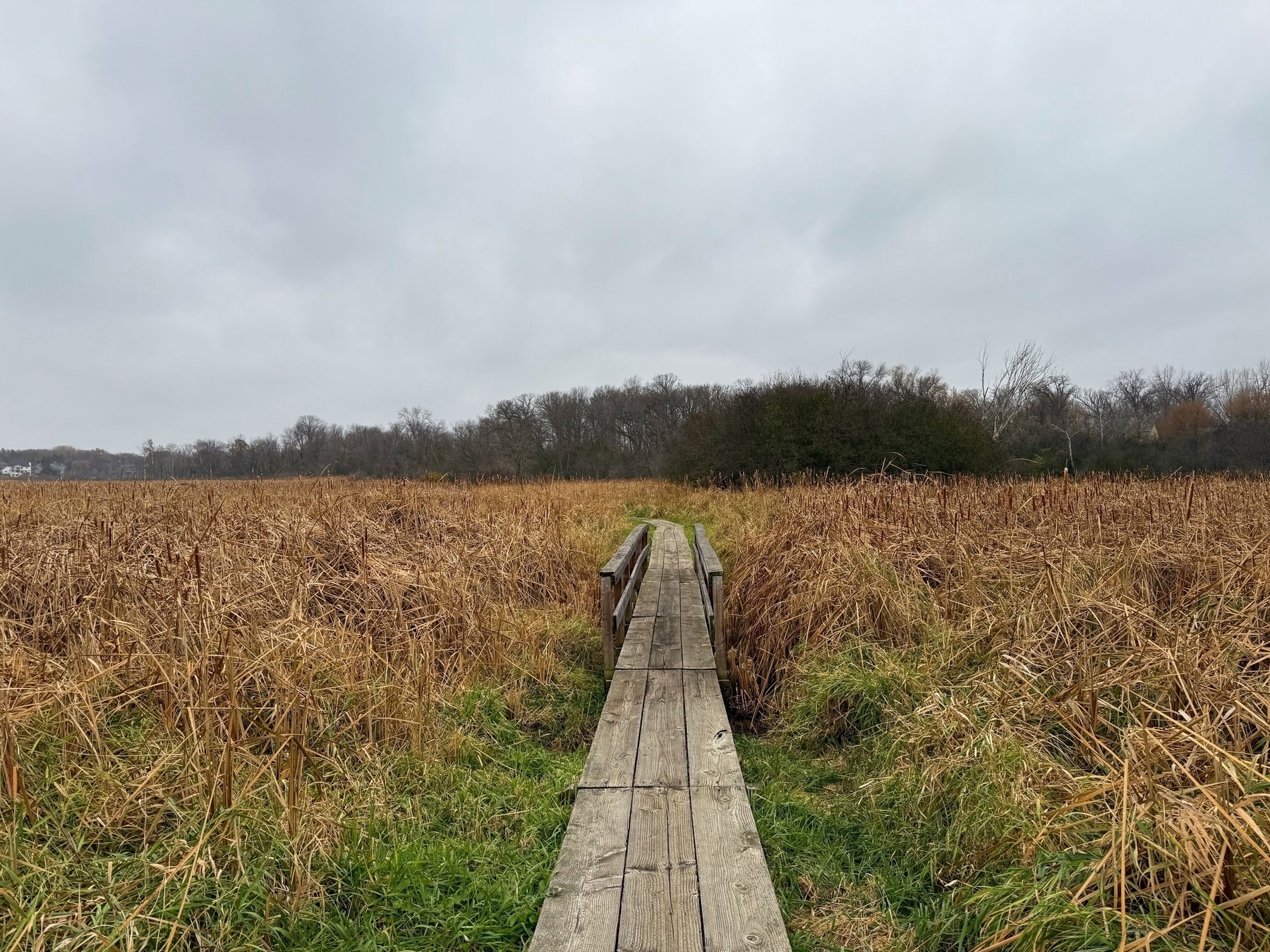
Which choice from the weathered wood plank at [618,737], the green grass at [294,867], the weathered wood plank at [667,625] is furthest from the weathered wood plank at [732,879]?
the weathered wood plank at [667,625]

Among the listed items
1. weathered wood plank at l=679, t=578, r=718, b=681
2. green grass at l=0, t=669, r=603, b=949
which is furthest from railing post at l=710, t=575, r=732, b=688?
green grass at l=0, t=669, r=603, b=949

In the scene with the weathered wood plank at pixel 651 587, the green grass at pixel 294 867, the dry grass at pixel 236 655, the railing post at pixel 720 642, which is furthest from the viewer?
the weathered wood plank at pixel 651 587

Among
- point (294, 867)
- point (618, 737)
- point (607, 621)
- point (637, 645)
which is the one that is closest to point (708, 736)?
point (618, 737)

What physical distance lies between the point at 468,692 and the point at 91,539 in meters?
4.09

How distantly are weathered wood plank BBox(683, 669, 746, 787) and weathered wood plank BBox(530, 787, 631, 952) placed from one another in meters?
0.44

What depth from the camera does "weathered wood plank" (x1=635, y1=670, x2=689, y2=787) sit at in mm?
3137

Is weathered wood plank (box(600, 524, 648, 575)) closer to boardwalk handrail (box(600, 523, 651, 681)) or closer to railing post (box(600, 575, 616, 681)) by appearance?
boardwalk handrail (box(600, 523, 651, 681))

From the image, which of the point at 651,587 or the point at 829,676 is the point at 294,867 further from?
the point at 651,587

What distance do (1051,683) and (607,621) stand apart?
2926 millimetres

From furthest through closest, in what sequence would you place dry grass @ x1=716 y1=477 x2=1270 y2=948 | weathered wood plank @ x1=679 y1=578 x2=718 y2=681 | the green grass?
weathered wood plank @ x1=679 y1=578 x2=718 y2=681, the green grass, dry grass @ x1=716 y1=477 x2=1270 y2=948

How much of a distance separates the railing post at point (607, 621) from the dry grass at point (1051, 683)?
104cm

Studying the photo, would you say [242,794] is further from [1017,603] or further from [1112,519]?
[1112,519]

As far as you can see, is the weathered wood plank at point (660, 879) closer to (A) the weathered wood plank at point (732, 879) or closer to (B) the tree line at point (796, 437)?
(A) the weathered wood plank at point (732, 879)

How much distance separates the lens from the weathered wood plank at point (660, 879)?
81.2 inches
